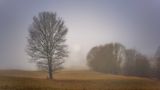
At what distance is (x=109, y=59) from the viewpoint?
4641 millimetres

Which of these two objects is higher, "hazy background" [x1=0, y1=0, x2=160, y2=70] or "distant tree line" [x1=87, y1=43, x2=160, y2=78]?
"hazy background" [x1=0, y1=0, x2=160, y2=70]

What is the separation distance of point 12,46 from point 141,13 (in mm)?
2004

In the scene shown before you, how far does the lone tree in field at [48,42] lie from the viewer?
4.53m

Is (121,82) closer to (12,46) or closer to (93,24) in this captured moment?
(93,24)

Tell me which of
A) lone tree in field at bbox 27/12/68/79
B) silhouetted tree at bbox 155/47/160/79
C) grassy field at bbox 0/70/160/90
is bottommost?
grassy field at bbox 0/70/160/90

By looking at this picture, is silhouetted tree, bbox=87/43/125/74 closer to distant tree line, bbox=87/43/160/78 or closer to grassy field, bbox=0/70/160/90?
distant tree line, bbox=87/43/160/78

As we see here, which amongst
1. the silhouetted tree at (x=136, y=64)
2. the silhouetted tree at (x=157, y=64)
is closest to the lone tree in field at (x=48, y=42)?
the silhouetted tree at (x=136, y=64)

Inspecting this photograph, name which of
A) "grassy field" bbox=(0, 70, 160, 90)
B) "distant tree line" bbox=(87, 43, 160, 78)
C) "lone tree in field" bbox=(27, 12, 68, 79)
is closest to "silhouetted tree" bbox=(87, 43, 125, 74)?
"distant tree line" bbox=(87, 43, 160, 78)

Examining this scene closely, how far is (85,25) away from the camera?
465cm

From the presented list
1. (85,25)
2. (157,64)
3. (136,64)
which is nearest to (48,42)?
(85,25)

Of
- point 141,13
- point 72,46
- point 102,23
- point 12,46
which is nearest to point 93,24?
point 102,23

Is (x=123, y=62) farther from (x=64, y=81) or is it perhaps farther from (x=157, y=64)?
(x=64, y=81)

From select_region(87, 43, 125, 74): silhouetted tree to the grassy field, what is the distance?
0.11 m

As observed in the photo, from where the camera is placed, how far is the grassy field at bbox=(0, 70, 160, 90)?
4.48 m
